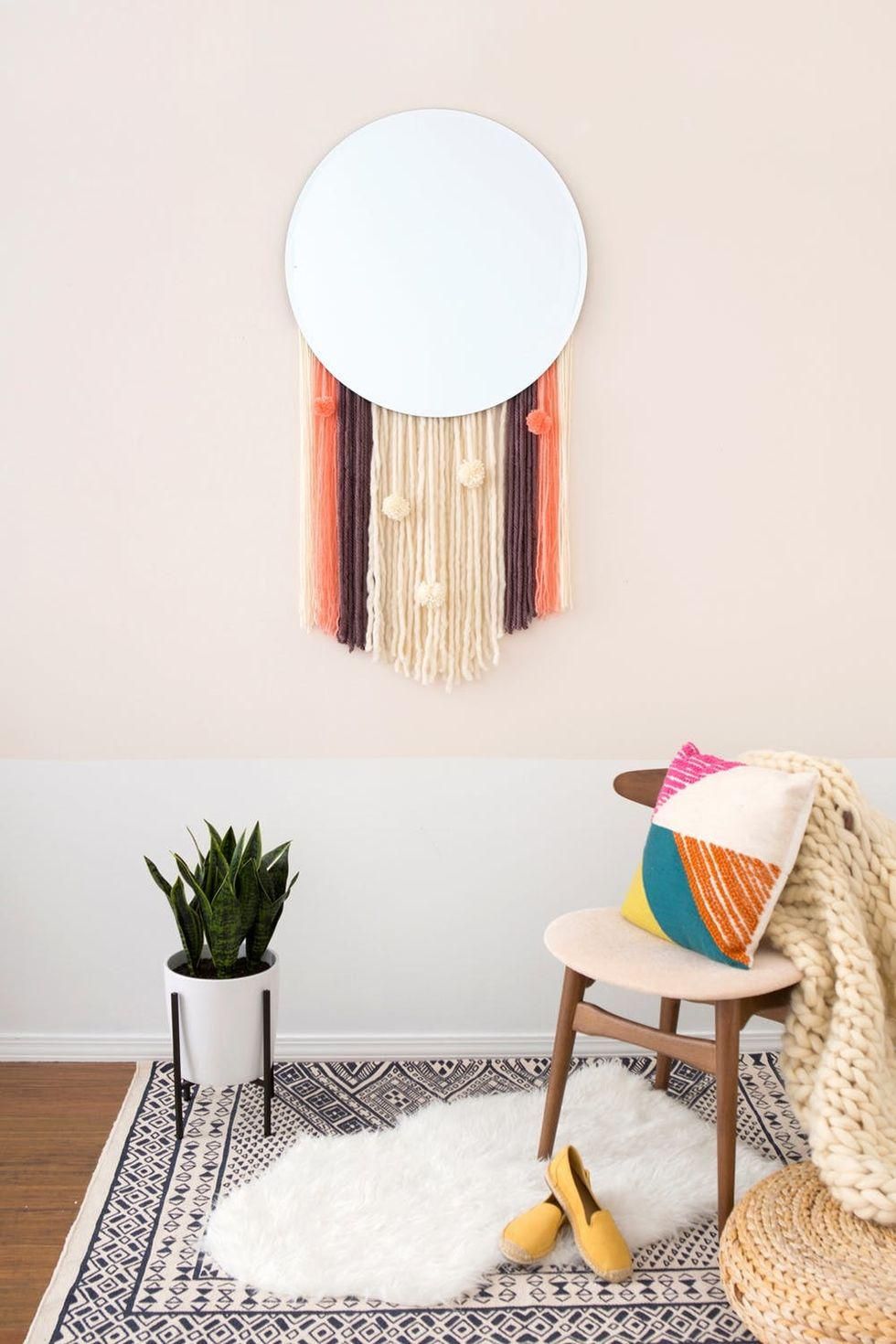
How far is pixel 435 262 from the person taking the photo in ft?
7.32

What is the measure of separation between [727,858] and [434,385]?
1.09 meters

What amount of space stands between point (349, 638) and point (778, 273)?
114 centimetres

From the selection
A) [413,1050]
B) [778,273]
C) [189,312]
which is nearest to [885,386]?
[778,273]

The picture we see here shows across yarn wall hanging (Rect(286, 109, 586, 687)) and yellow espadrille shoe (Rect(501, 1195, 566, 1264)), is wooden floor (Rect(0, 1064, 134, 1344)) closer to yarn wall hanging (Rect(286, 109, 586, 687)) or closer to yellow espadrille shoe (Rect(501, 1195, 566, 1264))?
yellow espadrille shoe (Rect(501, 1195, 566, 1264))

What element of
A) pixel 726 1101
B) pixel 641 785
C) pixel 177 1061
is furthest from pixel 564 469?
pixel 177 1061

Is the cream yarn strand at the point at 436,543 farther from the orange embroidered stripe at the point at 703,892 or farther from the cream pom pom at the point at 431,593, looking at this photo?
the orange embroidered stripe at the point at 703,892

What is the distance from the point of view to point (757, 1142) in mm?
2045

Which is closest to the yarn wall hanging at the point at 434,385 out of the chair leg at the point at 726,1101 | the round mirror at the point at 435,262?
the round mirror at the point at 435,262

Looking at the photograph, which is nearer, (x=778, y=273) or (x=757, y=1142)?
(x=757, y=1142)

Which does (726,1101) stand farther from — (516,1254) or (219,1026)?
(219,1026)

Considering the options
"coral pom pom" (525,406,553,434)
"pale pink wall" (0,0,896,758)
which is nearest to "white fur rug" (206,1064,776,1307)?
"pale pink wall" (0,0,896,758)

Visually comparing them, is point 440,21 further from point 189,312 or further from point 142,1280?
point 142,1280

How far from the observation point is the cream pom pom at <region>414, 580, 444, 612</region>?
2258 millimetres

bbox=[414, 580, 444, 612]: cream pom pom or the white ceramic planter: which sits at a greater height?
bbox=[414, 580, 444, 612]: cream pom pom
